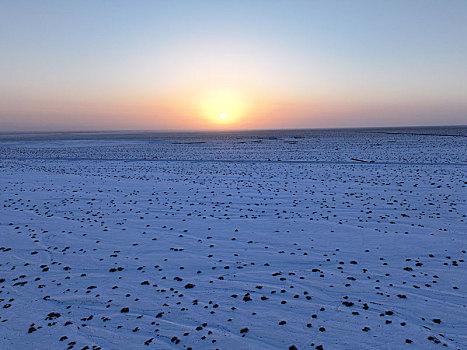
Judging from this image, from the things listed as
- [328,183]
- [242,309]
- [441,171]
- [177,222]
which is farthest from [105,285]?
[441,171]

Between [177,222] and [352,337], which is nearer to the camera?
[352,337]

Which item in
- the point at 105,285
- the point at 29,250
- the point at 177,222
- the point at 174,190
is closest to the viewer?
the point at 105,285

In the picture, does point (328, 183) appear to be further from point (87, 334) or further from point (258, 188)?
point (87, 334)

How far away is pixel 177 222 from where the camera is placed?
50.7 feet

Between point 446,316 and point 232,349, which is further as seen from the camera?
point 446,316

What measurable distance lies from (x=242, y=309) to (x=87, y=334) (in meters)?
3.67

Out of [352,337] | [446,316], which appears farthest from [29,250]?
[446,316]

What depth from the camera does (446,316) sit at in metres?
7.41

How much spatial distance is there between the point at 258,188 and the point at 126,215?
10.3 metres

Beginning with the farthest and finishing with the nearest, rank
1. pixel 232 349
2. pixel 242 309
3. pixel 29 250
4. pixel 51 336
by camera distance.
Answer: pixel 29 250 < pixel 242 309 < pixel 51 336 < pixel 232 349

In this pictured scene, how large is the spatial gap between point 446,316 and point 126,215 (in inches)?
567

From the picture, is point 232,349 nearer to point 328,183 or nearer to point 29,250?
point 29,250

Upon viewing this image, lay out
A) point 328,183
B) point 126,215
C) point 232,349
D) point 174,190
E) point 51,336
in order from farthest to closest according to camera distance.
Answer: point 328,183
point 174,190
point 126,215
point 51,336
point 232,349

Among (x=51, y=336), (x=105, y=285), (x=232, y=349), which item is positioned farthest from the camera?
(x=105, y=285)
